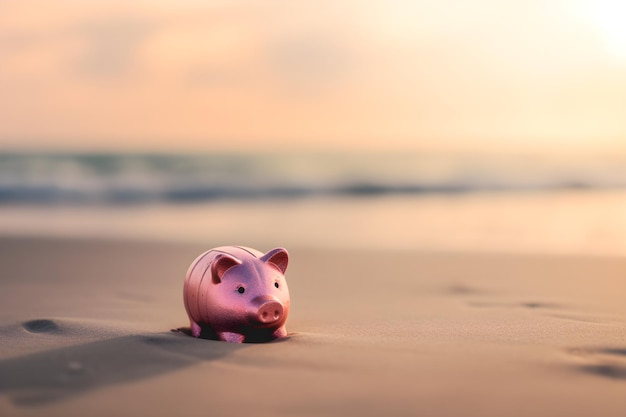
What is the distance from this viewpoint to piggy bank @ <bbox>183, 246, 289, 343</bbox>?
3.86 metres

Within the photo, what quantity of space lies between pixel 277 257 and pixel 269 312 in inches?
12.7

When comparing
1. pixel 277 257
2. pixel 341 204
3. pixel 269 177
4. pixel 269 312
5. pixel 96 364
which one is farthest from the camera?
pixel 269 177

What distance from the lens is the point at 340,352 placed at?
373 cm

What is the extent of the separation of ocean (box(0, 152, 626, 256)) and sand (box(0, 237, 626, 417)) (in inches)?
97.3

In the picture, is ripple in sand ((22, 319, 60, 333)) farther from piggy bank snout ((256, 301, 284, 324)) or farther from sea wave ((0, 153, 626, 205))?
sea wave ((0, 153, 626, 205))

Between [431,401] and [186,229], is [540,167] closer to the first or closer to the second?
[186,229]

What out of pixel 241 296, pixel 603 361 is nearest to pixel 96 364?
pixel 241 296

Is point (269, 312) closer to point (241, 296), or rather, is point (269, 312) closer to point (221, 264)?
point (241, 296)

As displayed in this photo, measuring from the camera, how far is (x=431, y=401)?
312 centimetres

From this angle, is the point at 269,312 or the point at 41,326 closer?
the point at 269,312

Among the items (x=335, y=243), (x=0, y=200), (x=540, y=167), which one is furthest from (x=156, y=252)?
(x=540, y=167)

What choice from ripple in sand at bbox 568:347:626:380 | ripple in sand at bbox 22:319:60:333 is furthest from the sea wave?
ripple in sand at bbox 568:347:626:380

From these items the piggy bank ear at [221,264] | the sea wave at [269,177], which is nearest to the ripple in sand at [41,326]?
the piggy bank ear at [221,264]

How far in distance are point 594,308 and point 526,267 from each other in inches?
80.8
